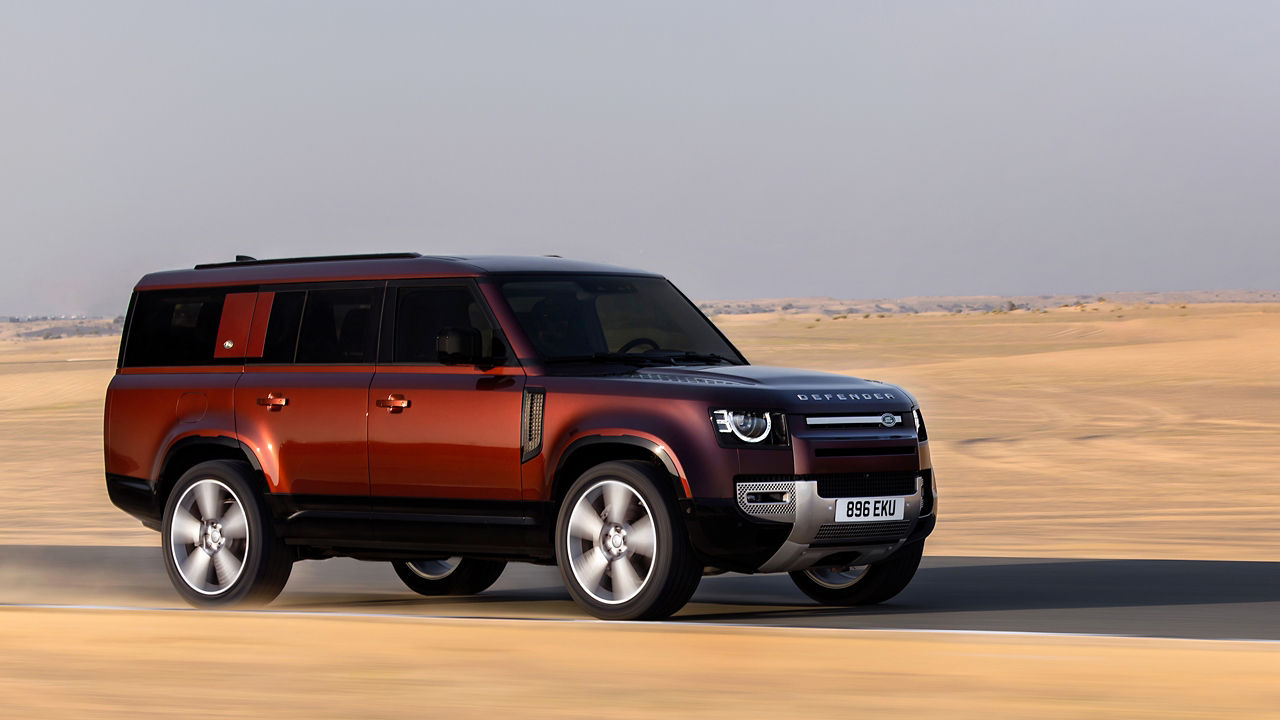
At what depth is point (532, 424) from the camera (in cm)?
1080

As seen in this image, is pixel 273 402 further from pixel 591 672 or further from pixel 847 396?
pixel 591 672

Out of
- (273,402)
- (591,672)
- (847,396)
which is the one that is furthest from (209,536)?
(591,672)

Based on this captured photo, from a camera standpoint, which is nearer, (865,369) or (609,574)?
(609,574)

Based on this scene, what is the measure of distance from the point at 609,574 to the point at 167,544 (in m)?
3.26

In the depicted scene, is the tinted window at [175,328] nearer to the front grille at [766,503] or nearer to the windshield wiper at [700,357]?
the windshield wiper at [700,357]

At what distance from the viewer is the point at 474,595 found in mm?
13492

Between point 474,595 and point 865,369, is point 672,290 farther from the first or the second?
point 865,369

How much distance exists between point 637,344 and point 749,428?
144cm

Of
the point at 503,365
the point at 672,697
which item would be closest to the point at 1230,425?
the point at 503,365

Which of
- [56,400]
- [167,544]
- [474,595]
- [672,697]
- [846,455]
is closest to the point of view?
[672,697]

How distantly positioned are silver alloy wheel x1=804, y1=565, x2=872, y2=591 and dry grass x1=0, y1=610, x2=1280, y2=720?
2.56 m

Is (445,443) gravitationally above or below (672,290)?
below

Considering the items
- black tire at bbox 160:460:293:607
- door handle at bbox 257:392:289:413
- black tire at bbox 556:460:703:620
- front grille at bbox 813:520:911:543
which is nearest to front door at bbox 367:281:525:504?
black tire at bbox 556:460:703:620

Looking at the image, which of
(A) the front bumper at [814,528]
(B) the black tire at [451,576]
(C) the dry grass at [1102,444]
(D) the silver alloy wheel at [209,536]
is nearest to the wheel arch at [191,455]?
(D) the silver alloy wheel at [209,536]
